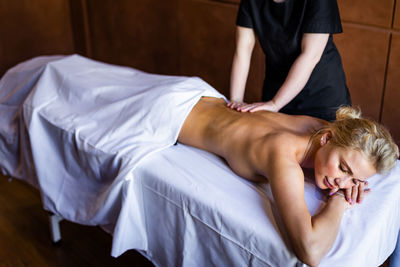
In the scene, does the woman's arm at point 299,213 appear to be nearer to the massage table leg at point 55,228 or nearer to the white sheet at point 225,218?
the white sheet at point 225,218

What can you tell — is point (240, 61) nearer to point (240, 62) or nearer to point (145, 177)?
point (240, 62)

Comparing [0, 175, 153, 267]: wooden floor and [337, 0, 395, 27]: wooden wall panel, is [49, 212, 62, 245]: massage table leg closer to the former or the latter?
[0, 175, 153, 267]: wooden floor

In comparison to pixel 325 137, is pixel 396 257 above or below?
below

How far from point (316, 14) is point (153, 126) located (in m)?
0.71

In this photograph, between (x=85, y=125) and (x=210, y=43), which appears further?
(x=210, y=43)

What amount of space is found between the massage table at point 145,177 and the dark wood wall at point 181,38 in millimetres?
924

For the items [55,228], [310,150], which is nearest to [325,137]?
[310,150]

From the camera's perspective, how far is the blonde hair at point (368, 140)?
112 cm

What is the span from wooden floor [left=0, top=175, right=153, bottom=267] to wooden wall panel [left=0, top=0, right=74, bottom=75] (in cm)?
168

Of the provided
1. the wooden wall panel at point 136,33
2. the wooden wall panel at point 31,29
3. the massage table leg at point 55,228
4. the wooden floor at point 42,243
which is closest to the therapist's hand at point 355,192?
the wooden floor at point 42,243

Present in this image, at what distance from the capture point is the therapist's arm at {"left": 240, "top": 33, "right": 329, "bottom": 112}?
1560 millimetres

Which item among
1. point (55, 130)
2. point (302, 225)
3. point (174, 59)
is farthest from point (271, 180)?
point (174, 59)

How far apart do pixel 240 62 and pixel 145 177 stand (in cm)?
75

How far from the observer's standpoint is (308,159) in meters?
1.30
